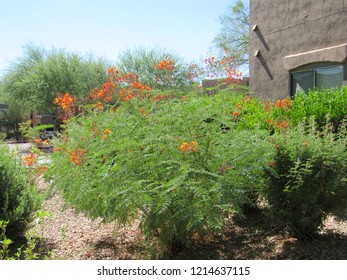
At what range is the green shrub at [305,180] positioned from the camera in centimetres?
437

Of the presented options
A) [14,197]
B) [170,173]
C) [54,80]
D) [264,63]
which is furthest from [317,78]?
[54,80]

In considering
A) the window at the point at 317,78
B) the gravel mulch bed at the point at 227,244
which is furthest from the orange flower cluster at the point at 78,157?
the window at the point at 317,78

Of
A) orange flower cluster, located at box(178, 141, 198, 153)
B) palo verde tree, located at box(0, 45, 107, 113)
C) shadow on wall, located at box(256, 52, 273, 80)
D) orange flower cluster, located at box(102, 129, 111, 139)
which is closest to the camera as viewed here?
orange flower cluster, located at box(178, 141, 198, 153)

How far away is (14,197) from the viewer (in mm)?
5730

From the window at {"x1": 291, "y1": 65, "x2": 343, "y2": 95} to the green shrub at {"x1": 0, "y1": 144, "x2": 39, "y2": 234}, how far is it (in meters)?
7.24

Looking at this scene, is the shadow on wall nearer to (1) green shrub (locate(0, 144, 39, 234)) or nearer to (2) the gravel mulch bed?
(2) the gravel mulch bed

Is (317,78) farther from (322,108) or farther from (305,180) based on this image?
(305,180)

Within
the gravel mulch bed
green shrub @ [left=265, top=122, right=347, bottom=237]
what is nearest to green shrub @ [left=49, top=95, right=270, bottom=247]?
green shrub @ [left=265, top=122, right=347, bottom=237]

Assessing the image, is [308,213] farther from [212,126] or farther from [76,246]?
[76,246]

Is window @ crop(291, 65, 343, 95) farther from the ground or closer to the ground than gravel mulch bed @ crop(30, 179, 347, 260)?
farther from the ground

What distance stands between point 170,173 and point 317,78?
716 centimetres

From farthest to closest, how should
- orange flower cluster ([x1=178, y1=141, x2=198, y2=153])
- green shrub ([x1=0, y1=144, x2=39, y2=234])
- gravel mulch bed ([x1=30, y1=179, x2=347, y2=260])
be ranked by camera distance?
green shrub ([x1=0, y1=144, x2=39, y2=234]) < gravel mulch bed ([x1=30, y1=179, x2=347, y2=260]) < orange flower cluster ([x1=178, y1=141, x2=198, y2=153])

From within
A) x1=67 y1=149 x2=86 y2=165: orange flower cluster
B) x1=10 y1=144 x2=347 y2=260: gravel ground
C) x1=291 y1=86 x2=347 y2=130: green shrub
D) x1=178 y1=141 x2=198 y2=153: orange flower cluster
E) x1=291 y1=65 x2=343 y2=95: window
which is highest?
x1=291 y1=65 x2=343 y2=95: window

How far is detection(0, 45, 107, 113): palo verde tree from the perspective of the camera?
23.8 meters
